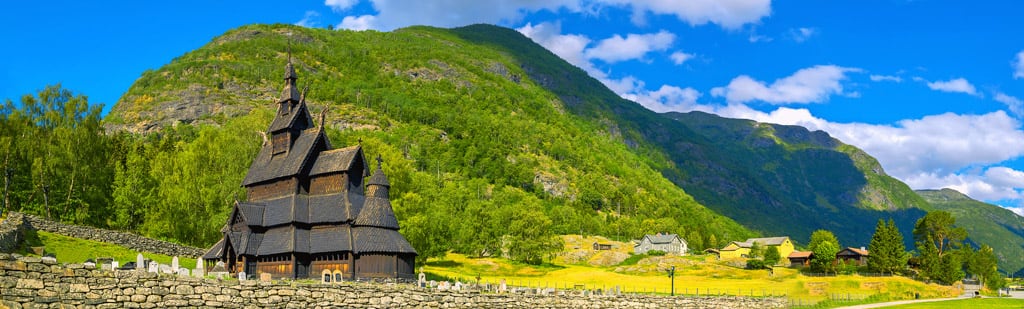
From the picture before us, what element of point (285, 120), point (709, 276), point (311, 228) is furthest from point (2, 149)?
point (709, 276)

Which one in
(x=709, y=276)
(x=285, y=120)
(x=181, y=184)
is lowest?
(x=709, y=276)

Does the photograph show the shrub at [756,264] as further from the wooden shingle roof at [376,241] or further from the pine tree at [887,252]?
the wooden shingle roof at [376,241]

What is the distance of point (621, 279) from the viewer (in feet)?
333

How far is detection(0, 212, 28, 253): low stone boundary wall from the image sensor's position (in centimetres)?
4379

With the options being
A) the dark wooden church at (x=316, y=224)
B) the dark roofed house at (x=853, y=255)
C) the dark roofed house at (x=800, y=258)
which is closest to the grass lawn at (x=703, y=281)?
the dark wooden church at (x=316, y=224)

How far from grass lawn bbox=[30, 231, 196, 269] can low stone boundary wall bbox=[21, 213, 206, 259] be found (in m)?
0.86

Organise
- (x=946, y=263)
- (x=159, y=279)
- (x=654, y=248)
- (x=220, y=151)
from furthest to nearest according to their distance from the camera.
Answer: (x=654, y=248), (x=946, y=263), (x=220, y=151), (x=159, y=279)

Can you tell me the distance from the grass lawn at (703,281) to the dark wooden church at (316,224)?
58.8ft

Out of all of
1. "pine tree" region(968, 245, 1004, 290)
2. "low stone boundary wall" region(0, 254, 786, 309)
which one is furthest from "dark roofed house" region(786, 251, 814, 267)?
"low stone boundary wall" region(0, 254, 786, 309)

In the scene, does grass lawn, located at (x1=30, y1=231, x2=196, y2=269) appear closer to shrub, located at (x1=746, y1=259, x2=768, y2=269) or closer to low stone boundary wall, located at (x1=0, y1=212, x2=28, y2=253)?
low stone boundary wall, located at (x1=0, y1=212, x2=28, y2=253)

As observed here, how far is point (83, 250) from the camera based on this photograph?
53.2 meters

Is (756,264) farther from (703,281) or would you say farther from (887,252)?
(703,281)

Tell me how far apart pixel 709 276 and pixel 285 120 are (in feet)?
257

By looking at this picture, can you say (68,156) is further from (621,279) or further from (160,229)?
(621,279)
